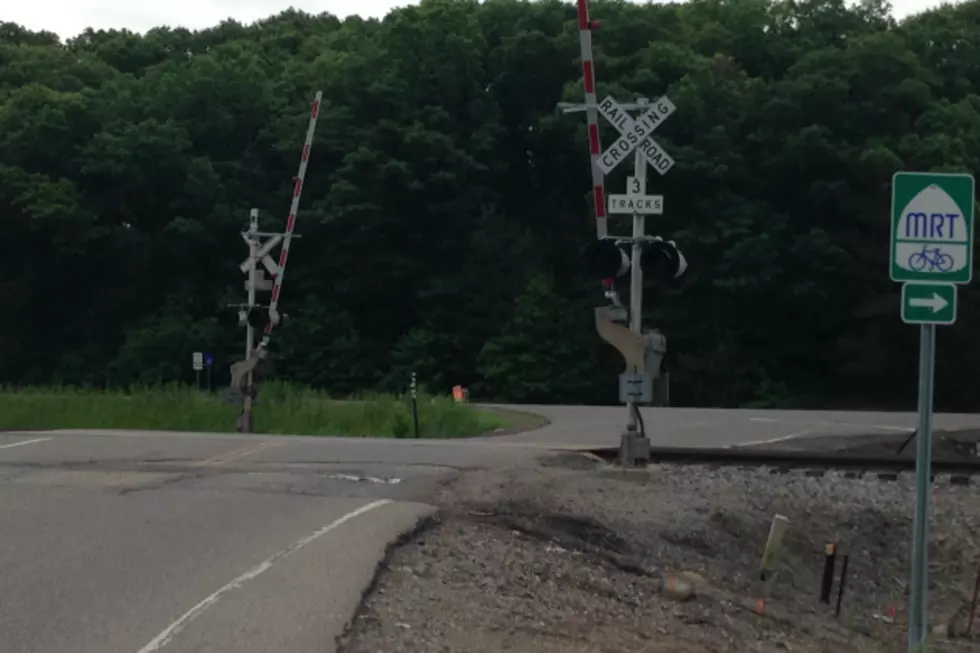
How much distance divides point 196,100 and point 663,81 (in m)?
19.8

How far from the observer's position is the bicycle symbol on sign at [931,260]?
8.56 meters

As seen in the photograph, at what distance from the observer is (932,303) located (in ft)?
27.9

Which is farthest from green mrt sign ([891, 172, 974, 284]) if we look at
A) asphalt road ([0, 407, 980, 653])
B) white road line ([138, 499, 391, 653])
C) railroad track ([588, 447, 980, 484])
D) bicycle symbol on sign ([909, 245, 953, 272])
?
railroad track ([588, 447, 980, 484])

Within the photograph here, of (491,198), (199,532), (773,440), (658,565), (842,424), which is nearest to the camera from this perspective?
(199,532)

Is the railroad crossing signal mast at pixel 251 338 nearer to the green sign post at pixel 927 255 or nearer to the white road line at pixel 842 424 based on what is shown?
the white road line at pixel 842 424

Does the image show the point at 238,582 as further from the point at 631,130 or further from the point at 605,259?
the point at 631,130

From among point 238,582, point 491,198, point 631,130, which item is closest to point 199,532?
point 238,582

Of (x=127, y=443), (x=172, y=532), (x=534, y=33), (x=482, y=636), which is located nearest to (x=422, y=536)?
(x=172, y=532)

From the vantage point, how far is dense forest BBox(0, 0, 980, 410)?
51938 mm

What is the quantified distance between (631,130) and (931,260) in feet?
20.9

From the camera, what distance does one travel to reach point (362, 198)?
56406 millimetres

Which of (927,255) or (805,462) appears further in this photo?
(805,462)

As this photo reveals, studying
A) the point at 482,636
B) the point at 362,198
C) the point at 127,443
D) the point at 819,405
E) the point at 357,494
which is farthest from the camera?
the point at 362,198

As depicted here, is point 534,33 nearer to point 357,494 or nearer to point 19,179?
point 19,179
